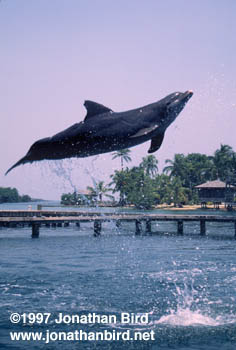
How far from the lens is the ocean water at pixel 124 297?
12.1 meters

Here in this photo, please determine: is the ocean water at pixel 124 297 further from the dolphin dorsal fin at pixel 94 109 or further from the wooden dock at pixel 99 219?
the wooden dock at pixel 99 219

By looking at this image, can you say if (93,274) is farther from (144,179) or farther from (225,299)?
(144,179)

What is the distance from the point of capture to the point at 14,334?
12555 mm

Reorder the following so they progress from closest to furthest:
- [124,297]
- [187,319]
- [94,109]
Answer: [94,109] → [187,319] → [124,297]

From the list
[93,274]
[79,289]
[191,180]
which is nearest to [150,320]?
[79,289]

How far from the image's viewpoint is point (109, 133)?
6.13 metres

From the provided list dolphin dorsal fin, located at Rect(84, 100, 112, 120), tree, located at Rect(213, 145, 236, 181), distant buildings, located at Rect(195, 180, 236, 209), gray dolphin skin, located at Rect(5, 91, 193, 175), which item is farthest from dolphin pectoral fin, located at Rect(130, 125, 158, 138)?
tree, located at Rect(213, 145, 236, 181)

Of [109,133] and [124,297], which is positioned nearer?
[109,133]

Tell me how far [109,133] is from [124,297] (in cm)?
1111

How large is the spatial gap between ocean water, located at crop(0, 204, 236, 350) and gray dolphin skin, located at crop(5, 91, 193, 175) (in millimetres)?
6933

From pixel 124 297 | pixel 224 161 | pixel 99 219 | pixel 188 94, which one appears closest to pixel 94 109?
pixel 188 94

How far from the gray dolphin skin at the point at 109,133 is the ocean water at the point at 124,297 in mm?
6933

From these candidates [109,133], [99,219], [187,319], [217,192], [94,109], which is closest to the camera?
[109,133]

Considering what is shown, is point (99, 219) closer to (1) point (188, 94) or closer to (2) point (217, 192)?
(1) point (188, 94)
